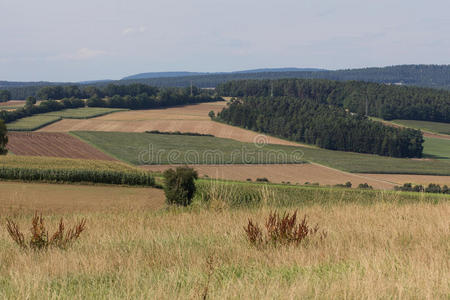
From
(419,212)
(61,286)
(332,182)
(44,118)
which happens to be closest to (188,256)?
(61,286)

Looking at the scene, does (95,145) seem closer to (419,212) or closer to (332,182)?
(332,182)

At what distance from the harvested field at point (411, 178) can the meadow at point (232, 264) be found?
5840 cm

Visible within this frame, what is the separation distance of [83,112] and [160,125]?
82.8ft

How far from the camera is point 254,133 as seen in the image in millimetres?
107188

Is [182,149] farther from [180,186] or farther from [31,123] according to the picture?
[180,186]

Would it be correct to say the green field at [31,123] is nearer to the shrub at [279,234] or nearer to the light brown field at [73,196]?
the light brown field at [73,196]

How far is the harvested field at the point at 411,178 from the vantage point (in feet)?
211

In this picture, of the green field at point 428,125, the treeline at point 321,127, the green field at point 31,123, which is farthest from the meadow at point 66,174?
the green field at point 428,125

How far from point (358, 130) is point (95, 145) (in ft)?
172

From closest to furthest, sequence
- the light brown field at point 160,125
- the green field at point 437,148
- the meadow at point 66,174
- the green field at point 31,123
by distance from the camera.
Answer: the meadow at point 66,174 → the green field at point 31,123 → the green field at point 437,148 → the light brown field at point 160,125

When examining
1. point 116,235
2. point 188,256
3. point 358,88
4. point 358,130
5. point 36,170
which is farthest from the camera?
point 358,88

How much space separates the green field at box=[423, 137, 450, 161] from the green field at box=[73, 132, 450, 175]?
732cm

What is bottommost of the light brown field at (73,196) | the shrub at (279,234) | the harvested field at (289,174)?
the harvested field at (289,174)

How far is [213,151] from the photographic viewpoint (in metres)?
82.3
